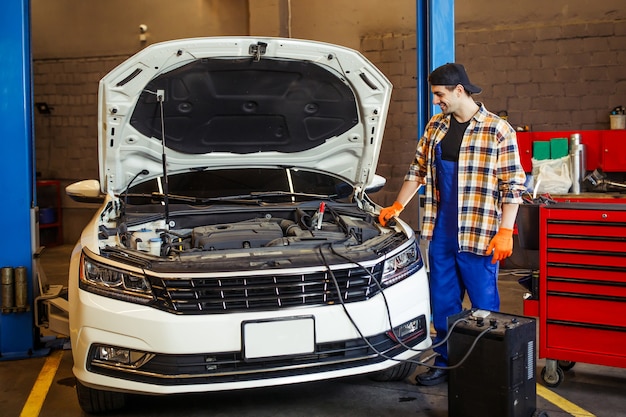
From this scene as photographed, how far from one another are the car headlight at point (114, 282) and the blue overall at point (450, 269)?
60.1 inches

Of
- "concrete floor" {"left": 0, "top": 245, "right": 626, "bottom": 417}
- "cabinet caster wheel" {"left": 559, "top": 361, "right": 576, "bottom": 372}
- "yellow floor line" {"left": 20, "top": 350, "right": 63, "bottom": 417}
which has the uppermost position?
"cabinet caster wheel" {"left": 559, "top": 361, "right": 576, "bottom": 372}

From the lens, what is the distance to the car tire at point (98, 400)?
2941 mm

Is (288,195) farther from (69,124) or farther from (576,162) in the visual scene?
(69,124)

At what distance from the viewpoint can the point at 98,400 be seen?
2.96 metres

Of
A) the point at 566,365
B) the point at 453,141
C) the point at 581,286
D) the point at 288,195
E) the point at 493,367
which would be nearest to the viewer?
the point at 493,367

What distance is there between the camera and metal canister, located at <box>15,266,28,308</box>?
397 centimetres

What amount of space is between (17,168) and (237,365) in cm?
218

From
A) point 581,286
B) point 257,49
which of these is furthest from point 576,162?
point 257,49

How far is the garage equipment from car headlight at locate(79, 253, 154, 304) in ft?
4.23

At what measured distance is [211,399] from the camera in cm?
324

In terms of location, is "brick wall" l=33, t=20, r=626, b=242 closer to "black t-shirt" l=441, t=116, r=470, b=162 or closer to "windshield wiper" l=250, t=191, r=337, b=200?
"windshield wiper" l=250, t=191, r=337, b=200

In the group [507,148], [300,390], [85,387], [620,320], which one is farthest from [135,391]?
[620,320]

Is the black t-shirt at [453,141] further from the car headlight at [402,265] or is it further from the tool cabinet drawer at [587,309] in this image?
the tool cabinet drawer at [587,309]

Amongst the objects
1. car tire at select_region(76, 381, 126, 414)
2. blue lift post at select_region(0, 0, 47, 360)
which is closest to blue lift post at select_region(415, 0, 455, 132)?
blue lift post at select_region(0, 0, 47, 360)
